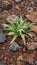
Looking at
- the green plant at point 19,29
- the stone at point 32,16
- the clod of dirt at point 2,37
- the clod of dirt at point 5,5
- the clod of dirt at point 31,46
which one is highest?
the clod of dirt at point 5,5

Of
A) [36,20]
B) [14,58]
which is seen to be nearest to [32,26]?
[36,20]

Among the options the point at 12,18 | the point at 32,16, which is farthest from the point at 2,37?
the point at 32,16

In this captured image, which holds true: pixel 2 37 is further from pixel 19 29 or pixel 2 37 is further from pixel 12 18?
pixel 12 18

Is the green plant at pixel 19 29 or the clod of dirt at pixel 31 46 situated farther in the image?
the green plant at pixel 19 29

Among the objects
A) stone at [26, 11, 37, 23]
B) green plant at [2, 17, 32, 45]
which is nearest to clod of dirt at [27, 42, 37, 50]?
green plant at [2, 17, 32, 45]

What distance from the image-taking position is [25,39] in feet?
12.3

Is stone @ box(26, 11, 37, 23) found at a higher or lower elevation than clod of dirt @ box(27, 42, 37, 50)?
higher

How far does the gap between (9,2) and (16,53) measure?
1.38 m

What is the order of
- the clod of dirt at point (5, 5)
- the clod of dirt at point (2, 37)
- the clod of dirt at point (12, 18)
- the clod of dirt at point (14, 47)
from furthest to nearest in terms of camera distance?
the clod of dirt at point (5, 5), the clod of dirt at point (12, 18), the clod of dirt at point (2, 37), the clod of dirt at point (14, 47)

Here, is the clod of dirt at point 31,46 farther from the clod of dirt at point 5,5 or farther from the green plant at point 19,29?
the clod of dirt at point 5,5

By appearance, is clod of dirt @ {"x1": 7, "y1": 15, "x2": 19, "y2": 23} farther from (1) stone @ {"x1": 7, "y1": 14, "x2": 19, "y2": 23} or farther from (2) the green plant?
(2) the green plant

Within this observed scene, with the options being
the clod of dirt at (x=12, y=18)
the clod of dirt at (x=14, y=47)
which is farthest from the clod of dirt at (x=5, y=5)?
the clod of dirt at (x=14, y=47)

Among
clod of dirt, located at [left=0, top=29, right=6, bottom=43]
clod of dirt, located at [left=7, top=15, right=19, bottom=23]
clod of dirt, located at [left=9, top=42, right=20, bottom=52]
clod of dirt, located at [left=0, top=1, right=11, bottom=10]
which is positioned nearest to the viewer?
clod of dirt, located at [left=9, top=42, right=20, bottom=52]

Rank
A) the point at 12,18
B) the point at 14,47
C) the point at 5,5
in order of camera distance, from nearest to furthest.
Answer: the point at 14,47 < the point at 12,18 < the point at 5,5
